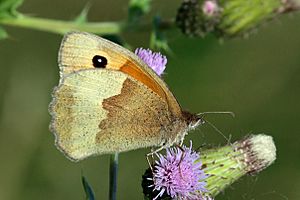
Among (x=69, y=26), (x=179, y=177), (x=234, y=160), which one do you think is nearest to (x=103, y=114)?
(x=179, y=177)

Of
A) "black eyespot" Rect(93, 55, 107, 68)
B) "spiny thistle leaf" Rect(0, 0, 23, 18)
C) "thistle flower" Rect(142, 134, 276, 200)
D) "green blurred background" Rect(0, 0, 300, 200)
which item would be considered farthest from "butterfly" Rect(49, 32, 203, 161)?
"green blurred background" Rect(0, 0, 300, 200)

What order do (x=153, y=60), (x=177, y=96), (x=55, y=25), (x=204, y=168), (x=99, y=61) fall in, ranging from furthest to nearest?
1. (x=177, y=96)
2. (x=55, y=25)
3. (x=153, y=60)
4. (x=204, y=168)
5. (x=99, y=61)

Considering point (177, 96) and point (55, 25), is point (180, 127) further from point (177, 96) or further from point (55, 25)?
point (177, 96)

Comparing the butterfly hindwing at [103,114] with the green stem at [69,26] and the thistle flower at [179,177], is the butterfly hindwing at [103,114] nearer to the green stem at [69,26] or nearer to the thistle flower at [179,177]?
the thistle flower at [179,177]

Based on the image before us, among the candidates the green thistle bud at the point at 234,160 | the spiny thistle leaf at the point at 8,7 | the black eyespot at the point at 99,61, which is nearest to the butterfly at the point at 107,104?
the black eyespot at the point at 99,61

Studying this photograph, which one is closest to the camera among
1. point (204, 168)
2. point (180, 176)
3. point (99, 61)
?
point (99, 61)

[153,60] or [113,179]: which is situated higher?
[153,60]

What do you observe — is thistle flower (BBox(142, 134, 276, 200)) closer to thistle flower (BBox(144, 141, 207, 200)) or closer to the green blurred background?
thistle flower (BBox(144, 141, 207, 200))

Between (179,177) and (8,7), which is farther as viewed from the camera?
(8,7)
